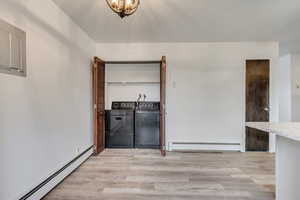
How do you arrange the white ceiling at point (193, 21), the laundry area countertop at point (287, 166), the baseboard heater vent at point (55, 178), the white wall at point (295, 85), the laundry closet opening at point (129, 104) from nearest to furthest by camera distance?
the laundry area countertop at point (287, 166), the baseboard heater vent at point (55, 178), the white ceiling at point (193, 21), the laundry closet opening at point (129, 104), the white wall at point (295, 85)

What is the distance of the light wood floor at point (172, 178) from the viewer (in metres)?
2.71

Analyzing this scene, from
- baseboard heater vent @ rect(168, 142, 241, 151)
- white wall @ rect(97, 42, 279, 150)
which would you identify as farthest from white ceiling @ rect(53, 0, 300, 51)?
baseboard heater vent @ rect(168, 142, 241, 151)

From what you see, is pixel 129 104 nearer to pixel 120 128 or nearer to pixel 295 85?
pixel 120 128

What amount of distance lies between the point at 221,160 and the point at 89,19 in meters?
3.47

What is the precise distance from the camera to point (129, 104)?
543cm

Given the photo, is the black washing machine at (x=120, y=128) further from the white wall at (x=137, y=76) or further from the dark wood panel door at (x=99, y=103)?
the white wall at (x=137, y=76)

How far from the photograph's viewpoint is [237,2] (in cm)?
282

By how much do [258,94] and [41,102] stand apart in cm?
430

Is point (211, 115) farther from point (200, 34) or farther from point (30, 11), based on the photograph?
point (30, 11)

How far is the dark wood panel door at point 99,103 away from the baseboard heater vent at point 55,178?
461mm

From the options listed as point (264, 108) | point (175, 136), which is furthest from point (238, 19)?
point (175, 136)

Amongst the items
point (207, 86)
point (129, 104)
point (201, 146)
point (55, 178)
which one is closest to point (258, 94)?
point (207, 86)

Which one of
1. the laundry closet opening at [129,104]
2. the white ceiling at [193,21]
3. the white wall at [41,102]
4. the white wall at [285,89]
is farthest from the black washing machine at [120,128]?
the white wall at [285,89]

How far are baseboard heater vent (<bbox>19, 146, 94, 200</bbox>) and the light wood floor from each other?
8cm
